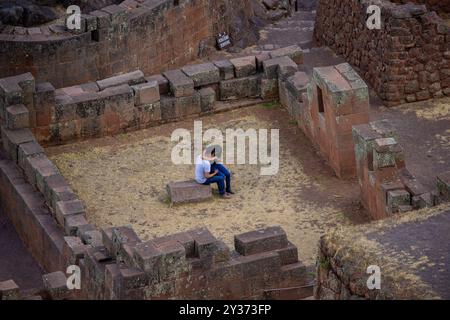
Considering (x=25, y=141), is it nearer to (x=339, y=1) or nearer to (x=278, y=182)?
(x=278, y=182)

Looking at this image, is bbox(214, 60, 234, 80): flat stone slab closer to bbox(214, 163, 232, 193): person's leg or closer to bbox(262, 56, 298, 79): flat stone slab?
bbox(262, 56, 298, 79): flat stone slab

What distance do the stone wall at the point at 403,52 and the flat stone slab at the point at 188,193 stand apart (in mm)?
5211

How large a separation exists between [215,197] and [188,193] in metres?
0.57

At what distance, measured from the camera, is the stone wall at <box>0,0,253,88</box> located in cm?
4153

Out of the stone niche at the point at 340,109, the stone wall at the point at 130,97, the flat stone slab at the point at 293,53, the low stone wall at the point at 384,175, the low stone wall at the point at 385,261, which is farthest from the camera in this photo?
the flat stone slab at the point at 293,53

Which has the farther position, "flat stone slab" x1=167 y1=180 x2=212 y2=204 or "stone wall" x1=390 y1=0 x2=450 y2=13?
"stone wall" x1=390 y1=0 x2=450 y2=13

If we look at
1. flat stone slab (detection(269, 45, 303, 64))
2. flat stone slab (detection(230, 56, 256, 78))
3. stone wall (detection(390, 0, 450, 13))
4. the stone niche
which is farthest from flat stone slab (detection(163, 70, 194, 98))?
stone wall (detection(390, 0, 450, 13))

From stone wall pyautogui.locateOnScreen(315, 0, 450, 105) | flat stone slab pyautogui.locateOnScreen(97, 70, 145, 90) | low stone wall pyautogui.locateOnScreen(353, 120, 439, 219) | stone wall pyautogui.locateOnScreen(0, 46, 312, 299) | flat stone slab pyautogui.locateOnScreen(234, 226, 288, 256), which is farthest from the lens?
flat stone slab pyautogui.locateOnScreen(97, 70, 145, 90)

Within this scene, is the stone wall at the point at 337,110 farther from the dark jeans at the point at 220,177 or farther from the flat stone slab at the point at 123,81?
the flat stone slab at the point at 123,81

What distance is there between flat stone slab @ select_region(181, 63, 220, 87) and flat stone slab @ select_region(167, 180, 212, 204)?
12.9ft

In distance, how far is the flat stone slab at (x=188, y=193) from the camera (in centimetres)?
3675

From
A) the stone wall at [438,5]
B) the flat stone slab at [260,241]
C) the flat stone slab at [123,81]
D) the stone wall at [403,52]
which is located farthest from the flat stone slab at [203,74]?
the flat stone slab at [260,241]

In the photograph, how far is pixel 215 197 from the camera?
3703 centimetres
